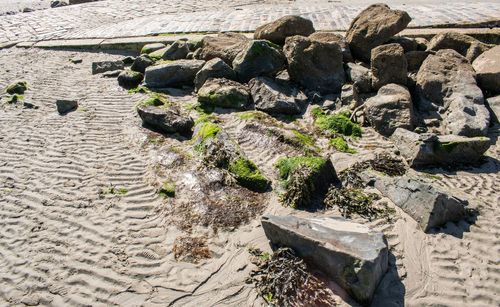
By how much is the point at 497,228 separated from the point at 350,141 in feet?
9.88

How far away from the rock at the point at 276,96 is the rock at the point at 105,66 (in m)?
4.95

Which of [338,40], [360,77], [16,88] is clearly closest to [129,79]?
[16,88]

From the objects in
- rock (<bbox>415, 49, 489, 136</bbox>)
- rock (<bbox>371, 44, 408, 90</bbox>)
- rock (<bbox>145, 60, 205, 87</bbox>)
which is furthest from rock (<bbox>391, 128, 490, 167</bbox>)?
rock (<bbox>145, 60, 205, 87</bbox>)

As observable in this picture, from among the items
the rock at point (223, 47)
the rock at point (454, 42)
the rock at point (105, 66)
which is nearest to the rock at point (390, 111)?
the rock at point (454, 42)

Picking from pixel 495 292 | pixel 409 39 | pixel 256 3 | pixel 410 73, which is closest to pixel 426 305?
pixel 495 292

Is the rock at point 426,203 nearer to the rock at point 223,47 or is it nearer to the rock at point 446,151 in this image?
the rock at point 446,151

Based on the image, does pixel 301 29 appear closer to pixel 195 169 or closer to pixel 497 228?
pixel 195 169

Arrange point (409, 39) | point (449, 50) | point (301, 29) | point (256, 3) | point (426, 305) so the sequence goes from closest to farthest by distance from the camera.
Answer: point (426, 305) → point (449, 50) → point (409, 39) → point (301, 29) → point (256, 3)

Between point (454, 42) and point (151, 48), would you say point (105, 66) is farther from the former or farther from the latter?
point (454, 42)

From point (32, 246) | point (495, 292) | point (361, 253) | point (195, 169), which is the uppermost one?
point (361, 253)

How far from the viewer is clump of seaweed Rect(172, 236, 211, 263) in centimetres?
530

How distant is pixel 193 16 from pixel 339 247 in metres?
14.0

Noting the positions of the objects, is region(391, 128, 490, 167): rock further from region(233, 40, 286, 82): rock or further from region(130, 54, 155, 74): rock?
region(130, 54, 155, 74): rock

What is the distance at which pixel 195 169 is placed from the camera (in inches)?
276
